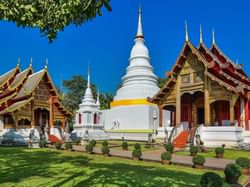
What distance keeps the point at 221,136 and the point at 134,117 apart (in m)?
17.8

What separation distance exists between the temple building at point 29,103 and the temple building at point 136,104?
30.0ft

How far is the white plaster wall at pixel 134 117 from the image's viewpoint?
36188 millimetres

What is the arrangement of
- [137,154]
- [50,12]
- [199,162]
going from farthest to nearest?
[137,154] < [199,162] < [50,12]

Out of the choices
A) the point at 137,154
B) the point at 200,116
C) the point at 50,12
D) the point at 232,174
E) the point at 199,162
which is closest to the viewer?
the point at 50,12

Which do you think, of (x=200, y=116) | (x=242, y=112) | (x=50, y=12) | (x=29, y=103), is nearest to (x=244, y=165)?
(x=50, y=12)

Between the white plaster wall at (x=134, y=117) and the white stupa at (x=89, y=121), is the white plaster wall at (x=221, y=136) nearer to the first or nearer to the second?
the white plaster wall at (x=134, y=117)

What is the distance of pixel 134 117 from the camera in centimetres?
3688

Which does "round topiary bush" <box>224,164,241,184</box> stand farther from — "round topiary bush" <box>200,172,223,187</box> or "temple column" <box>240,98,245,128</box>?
"temple column" <box>240,98,245,128</box>

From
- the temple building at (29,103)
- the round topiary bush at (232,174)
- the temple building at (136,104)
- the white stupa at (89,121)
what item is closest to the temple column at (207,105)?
the round topiary bush at (232,174)

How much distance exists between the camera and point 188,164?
40.8 ft

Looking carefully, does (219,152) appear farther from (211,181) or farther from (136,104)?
(136,104)

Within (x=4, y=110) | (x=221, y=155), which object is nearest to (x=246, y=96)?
(x=221, y=155)

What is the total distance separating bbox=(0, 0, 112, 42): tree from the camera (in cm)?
520

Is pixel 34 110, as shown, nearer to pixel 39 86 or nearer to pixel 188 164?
pixel 39 86
